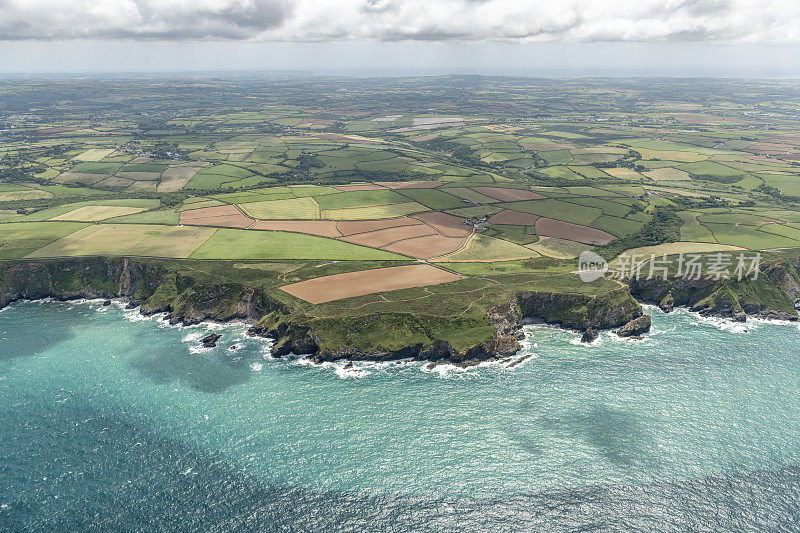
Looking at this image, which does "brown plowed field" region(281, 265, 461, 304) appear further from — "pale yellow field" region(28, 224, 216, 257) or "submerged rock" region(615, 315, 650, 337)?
"pale yellow field" region(28, 224, 216, 257)

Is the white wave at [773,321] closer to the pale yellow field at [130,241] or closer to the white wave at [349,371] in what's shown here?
the white wave at [349,371]

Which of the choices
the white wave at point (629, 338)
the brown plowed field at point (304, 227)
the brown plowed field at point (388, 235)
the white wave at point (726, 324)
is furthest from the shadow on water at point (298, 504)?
the brown plowed field at point (304, 227)

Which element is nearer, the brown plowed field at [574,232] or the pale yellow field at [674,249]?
the pale yellow field at [674,249]

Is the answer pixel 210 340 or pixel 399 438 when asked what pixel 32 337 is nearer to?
pixel 210 340

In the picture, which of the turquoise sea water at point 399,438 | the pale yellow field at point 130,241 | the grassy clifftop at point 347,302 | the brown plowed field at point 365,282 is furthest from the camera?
the pale yellow field at point 130,241

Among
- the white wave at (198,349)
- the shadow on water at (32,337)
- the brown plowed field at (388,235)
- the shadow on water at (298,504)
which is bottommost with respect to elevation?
the shadow on water at (298,504)

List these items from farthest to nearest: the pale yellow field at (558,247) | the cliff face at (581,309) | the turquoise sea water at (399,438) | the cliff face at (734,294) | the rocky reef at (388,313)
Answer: the pale yellow field at (558,247), the cliff face at (734,294), the cliff face at (581,309), the rocky reef at (388,313), the turquoise sea water at (399,438)
